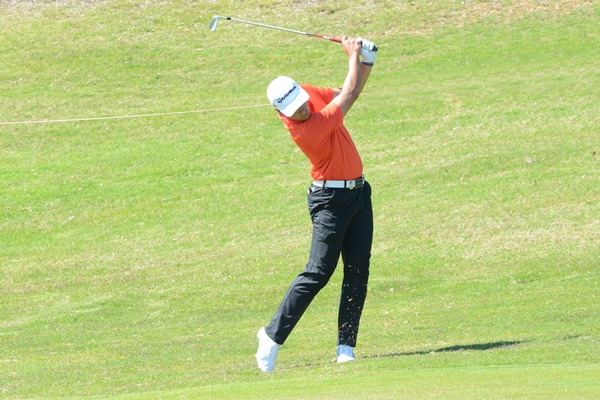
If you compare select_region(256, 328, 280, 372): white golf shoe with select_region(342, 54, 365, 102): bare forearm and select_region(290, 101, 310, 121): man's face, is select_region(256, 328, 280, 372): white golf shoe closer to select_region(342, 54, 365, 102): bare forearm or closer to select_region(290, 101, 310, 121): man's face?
select_region(290, 101, 310, 121): man's face

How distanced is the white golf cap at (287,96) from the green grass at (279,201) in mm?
2227

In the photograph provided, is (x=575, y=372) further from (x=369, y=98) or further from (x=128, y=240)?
(x=369, y=98)

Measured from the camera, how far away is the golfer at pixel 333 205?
26.3 feet

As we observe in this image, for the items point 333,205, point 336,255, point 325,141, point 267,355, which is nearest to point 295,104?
point 325,141

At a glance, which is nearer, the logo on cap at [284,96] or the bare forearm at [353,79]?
the logo on cap at [284,96]

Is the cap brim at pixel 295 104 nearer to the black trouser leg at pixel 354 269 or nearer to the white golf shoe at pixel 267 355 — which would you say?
the black trouser leg at pixel 354 269

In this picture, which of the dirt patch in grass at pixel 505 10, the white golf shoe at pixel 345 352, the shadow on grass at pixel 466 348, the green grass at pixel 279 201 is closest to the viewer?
the white golf shoe at pixel 345 352

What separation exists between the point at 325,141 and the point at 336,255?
40.9 inches

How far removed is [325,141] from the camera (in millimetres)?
8148

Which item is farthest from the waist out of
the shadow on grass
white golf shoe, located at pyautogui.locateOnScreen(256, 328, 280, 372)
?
the shadow on grass

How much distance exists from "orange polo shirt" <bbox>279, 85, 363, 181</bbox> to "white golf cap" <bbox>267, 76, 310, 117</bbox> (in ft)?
0.68

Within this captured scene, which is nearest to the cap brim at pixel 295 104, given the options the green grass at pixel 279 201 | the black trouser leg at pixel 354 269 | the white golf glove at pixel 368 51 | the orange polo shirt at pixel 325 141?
the orange polo shirt at pixel 325 141

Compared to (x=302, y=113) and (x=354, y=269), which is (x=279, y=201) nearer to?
(x=354, y=269)

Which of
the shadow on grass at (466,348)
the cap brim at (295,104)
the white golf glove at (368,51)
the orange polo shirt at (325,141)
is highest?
the white golf glove at (368,51)
